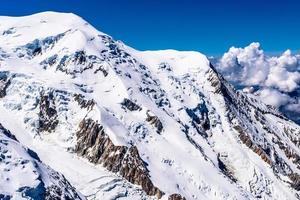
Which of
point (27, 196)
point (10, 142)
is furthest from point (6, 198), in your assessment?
point (10, 142)

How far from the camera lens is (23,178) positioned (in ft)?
492

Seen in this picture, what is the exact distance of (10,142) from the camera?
160 m

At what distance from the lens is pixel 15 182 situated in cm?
14738

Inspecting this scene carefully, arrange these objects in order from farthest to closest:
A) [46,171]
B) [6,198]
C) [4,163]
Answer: [46,171], [4,163], [6,198]

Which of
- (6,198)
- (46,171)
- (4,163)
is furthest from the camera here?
(46,171)

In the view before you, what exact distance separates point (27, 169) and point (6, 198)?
486 inches

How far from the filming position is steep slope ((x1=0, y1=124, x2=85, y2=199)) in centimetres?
14575

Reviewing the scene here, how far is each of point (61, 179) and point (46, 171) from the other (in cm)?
930

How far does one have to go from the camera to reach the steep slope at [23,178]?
14575 centimetres

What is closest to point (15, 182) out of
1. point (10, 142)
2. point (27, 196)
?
point (27, 196)

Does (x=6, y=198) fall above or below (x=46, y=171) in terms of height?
below

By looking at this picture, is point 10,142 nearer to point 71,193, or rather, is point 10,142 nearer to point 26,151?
point 26,151

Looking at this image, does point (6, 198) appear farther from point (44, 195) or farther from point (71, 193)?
point (71, 193)

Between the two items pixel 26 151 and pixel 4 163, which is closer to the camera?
pixel 4 163
